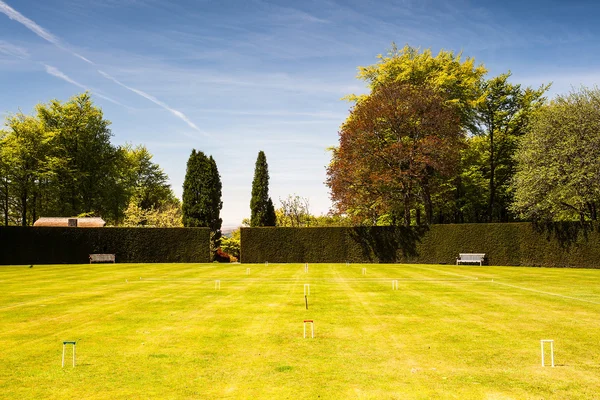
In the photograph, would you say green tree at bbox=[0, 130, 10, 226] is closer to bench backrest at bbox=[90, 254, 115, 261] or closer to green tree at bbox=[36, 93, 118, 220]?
green tree at bbox=[36, 93, 118, 220]

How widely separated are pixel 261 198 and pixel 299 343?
4459 centimetres

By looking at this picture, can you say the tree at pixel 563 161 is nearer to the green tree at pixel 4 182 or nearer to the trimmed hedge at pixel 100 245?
the trimmed hedge at pixel 100 245

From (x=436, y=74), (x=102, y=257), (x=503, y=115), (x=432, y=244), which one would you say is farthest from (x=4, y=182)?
(x=503, y=115)

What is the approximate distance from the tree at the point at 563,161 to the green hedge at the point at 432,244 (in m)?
2.93

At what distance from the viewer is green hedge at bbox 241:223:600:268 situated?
34.9 meters

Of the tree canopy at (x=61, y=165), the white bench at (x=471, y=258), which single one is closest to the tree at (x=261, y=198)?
the tree canopy at (x=61, y=165)

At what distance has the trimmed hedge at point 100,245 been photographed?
40812 mm

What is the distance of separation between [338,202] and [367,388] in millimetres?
35829

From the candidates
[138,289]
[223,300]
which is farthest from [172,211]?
[223,300]

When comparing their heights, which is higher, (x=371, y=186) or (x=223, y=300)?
(x=371, y=186)

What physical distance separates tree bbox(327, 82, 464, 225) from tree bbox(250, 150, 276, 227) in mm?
13056

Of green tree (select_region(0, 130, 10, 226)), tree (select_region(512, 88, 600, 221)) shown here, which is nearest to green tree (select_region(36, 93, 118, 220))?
green tree (select_region(0, 130, 10, 226))

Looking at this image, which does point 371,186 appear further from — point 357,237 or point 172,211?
point 172,211

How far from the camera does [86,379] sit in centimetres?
864
